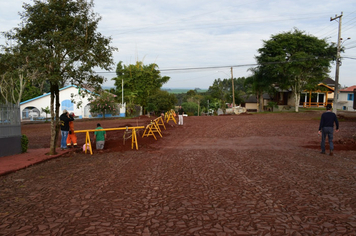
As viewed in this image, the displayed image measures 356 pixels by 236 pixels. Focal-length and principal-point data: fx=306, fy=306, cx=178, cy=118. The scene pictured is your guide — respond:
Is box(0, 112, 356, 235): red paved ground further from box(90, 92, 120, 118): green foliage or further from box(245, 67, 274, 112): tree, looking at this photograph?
box(245, 67, 274, 112): tree

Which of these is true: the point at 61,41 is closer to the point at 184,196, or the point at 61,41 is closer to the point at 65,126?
the point at 65,126

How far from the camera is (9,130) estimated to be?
11.1m

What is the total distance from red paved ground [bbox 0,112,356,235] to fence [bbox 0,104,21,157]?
79.5 inches

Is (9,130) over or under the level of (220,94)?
under

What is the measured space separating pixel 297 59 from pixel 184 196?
38567 mm

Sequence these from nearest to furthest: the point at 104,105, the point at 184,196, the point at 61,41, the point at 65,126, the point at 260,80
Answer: the point at 184,196, the point at 61,41, the point at 65,126, the point at 104,105, the point at 260,80

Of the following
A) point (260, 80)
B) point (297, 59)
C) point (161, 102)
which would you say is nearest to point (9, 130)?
point (161, 102)

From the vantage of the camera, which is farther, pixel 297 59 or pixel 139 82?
pixel 139 82

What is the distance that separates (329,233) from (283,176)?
3.37 m

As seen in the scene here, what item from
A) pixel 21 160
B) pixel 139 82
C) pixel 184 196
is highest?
pixel 139 82

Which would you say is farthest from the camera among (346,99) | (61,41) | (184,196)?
(346,99)

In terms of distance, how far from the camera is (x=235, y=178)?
738 centimetres

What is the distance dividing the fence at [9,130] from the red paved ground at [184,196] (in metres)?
2.02

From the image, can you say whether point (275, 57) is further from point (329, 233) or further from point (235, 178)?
point (329, 233)
